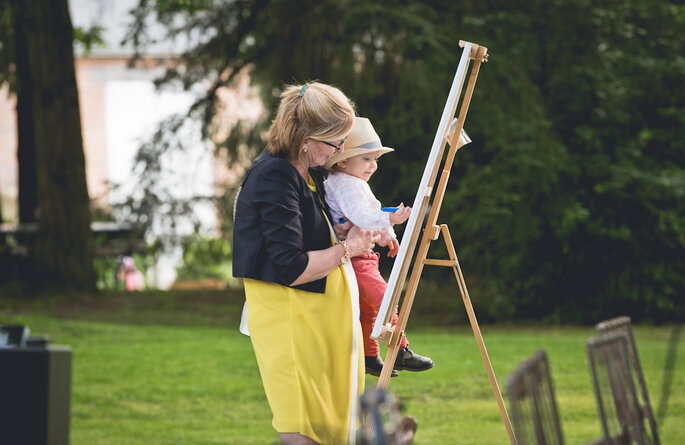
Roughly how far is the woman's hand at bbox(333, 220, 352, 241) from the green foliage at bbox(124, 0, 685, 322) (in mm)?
6873

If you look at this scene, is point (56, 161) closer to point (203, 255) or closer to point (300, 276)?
point (203, 255)

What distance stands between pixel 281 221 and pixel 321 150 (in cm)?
29

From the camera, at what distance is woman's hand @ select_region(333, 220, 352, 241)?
3123mm

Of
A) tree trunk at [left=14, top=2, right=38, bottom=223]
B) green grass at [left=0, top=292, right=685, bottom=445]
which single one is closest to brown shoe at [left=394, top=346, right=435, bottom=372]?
green grass at [left=0, top=292, right=685, bottom=445]

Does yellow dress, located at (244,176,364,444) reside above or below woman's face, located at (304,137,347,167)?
below

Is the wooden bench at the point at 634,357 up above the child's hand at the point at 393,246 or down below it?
below

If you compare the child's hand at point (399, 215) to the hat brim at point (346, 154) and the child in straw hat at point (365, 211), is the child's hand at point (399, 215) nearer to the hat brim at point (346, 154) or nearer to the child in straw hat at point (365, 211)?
the child in straw hat at point (365, 211)

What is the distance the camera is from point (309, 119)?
9.34ft

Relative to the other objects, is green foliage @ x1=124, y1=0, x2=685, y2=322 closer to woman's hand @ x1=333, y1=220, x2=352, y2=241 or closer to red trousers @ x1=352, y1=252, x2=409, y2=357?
red trousers @ x1=352, y1=252, x2=409, y2=357

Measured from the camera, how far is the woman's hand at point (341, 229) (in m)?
3.12

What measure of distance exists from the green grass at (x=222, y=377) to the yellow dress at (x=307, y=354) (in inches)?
107

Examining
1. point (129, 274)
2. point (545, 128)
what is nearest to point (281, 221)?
point (545, 128)

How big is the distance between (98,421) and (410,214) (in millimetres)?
3837

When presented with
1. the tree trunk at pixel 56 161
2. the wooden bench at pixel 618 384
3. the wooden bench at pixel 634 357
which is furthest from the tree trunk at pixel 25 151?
the wooden bench at pixel 618 384
